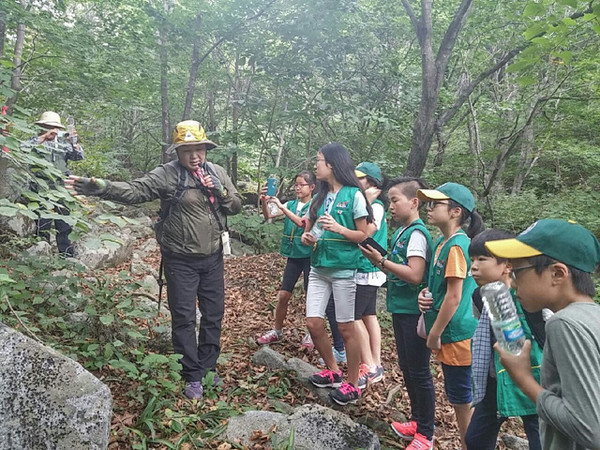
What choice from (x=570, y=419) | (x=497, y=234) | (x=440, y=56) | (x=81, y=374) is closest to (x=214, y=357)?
(x=81, y=374)

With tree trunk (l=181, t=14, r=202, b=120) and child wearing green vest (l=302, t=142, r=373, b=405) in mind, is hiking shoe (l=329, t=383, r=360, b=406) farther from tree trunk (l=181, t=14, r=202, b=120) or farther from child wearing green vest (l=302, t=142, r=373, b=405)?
tree trunk (l=181, t=14, r=202, b=120)

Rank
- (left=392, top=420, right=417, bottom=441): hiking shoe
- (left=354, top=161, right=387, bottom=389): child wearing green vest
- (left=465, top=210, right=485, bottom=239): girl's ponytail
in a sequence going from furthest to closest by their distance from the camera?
(left=354, top=161, right=387, bottom=389): child wearing green vest, (left=392, top=420, right=417, bottom=441): hiking shoe, (left=465, top=210, right=485, bottom=239): girl's ponytail

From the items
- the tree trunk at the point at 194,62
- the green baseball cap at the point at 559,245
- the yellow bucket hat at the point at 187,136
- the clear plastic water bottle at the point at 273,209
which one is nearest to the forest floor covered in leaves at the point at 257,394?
the clear plastic water bottle at the point at 273,209

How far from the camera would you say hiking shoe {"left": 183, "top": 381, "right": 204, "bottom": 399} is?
11.5 ft

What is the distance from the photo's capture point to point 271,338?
501cm

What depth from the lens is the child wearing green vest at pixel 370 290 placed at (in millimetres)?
4098

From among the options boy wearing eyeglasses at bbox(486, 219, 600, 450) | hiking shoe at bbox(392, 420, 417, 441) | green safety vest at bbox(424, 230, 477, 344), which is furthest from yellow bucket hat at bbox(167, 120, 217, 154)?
hiking shoe at bbox(392, 420, 417, 441)

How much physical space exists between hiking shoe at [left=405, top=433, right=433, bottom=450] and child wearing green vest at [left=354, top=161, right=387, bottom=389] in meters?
0.90

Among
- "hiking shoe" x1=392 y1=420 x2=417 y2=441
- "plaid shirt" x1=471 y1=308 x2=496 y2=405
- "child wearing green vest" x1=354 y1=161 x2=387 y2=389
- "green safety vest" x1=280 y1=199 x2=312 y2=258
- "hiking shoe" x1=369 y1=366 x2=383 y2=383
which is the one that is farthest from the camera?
"green safety vest" x1=280 y1=199 x2=312 y2=258

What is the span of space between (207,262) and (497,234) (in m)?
2.44

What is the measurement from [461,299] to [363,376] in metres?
1.72

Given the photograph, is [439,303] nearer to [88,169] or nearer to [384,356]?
[384,356]

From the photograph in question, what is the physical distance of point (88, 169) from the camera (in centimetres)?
1152

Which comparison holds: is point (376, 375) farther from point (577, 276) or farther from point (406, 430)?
point (577, 276)
